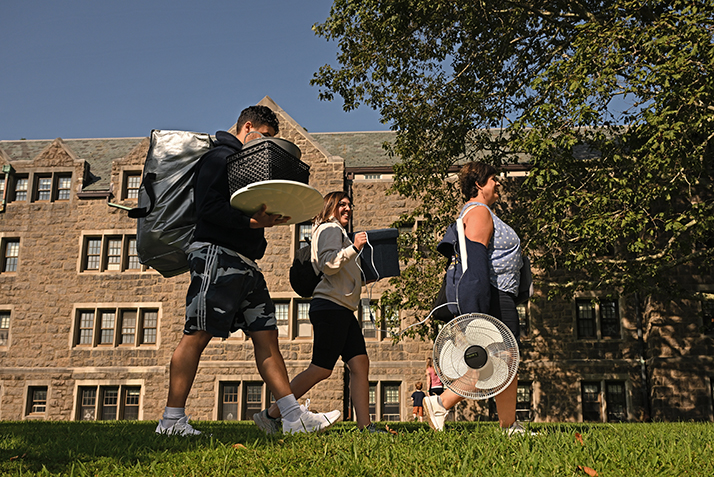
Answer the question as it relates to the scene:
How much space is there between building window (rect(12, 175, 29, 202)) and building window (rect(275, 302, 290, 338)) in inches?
478

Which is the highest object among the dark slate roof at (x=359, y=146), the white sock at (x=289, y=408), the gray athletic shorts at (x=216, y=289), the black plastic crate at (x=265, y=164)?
the dark slate roof at (x=359, y=146)

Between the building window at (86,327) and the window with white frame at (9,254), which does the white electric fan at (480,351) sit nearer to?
the building window at (86,327)

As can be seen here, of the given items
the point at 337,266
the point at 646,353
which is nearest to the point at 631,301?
the point at 646,353

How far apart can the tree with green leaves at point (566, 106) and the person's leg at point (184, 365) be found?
29.9ft

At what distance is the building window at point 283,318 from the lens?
883 inches

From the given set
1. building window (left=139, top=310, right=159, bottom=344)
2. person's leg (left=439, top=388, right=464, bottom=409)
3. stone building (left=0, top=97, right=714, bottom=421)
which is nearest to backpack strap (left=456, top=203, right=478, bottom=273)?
person's leg (left=439, top=388, right=464, bottom=409)

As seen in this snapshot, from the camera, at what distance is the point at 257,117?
15.4 ft

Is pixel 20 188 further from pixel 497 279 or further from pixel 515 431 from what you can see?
pixel 515 431

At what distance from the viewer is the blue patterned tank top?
15.4 ft

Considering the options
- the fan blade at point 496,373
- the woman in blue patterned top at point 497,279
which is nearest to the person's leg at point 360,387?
the woman in blue patterned top at point 497,279

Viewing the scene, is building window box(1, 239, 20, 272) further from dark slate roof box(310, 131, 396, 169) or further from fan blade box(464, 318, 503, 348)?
fan blade box(464, 318, 503, 348)

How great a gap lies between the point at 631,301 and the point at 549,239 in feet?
34.2

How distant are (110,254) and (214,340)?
6.02 m

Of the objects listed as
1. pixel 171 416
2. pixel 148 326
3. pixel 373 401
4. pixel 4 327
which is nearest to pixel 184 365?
pixel 171 416
